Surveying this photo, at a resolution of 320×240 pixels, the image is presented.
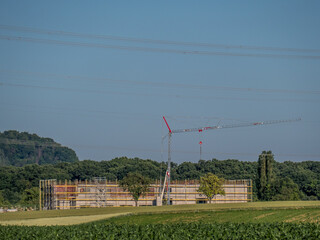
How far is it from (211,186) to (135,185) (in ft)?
75.6

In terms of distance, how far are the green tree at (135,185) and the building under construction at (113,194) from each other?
466cm

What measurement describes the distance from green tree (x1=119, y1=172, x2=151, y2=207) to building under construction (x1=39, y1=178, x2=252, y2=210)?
4662 millimetres

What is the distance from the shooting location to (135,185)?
14650cm

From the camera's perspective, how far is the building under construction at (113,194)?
488ft

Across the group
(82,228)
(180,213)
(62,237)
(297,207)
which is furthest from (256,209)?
(62,237)

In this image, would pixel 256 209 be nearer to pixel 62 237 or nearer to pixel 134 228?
pixel 134 228

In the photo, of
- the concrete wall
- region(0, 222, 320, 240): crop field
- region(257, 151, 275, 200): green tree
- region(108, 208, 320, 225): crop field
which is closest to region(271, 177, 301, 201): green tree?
region(257, 151, 275, 200): green tree

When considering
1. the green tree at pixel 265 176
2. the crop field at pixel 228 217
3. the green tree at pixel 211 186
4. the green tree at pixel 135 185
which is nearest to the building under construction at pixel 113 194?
the green tree at pixel 135 185

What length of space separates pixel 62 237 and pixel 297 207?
5098cm

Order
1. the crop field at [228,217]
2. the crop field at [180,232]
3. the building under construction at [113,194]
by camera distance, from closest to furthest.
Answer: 1. the crop field at [180,232]
2. the crop field at [228,217]
3. the building under construction at [113,194]

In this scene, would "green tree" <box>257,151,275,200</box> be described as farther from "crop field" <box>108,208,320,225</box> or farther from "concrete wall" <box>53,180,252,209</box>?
"crop field" <box>108,208,320,225</box>

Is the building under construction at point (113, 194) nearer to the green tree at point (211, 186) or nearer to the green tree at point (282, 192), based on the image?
the green tree at point (211, 186)

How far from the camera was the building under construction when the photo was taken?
149 meters

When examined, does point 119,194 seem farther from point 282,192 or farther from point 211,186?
point 282,192
